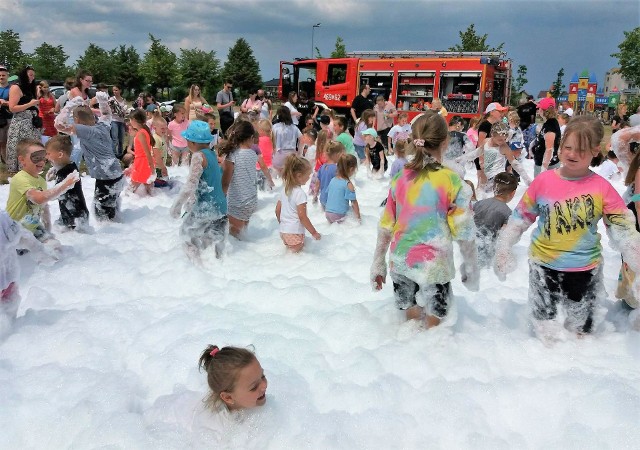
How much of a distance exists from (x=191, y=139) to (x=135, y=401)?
2.68m

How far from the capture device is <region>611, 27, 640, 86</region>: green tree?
3303 cm

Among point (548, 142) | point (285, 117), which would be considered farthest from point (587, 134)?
point (285, 117)

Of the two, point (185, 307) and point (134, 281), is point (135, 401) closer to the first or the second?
point (185, 307)

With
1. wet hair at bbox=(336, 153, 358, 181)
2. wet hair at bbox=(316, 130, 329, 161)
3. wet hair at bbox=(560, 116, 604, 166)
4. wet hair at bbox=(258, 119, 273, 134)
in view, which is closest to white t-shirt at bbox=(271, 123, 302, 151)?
wet hair at bbox=(258, 119, 273, 134)

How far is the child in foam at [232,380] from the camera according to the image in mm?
2514

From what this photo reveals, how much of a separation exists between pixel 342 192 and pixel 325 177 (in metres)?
0.61

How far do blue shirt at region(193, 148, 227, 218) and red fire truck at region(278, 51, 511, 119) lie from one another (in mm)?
15471

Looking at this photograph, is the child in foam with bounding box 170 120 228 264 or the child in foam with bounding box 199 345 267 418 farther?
the child in foam with bounding box 170 120 228 264

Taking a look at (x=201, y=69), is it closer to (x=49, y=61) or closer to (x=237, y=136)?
(x=49, y=61)

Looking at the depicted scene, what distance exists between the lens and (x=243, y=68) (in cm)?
6600

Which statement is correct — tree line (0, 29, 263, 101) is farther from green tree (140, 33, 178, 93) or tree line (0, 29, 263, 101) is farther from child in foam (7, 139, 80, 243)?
child in foam (7, 139, 80, 243)

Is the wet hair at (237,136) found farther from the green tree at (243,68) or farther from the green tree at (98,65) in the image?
the green tree at (243,68)

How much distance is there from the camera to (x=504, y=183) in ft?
16.0

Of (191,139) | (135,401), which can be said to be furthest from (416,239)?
(191,139)
